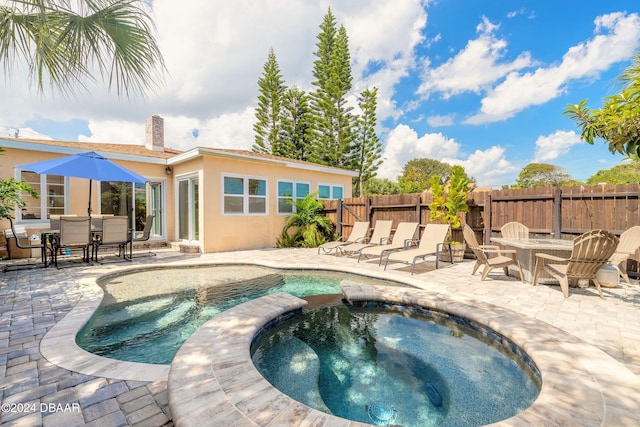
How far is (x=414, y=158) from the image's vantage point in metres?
40.6

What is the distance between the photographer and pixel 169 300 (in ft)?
14.9

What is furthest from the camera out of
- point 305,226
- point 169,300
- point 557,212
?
point 305,226

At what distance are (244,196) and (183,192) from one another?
2.07 metres

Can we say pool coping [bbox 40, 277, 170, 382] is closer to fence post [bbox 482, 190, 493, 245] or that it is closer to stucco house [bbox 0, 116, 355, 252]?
stucco house [bbox 0, 116, 355, 252]

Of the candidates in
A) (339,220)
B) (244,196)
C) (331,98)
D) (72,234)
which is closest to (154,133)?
(244,196)

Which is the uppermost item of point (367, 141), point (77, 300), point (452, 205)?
point (367, 141)

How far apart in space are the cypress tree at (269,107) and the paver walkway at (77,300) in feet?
52.0

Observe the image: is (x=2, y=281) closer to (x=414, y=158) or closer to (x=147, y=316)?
(x=147, y=316)

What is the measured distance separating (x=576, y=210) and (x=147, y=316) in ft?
27.3

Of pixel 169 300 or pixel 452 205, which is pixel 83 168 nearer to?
pixel 169 300

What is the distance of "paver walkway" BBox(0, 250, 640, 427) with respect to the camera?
1.86 meters

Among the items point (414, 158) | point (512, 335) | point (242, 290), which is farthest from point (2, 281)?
point (414, 158)

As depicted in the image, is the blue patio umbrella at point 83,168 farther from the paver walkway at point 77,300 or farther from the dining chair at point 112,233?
the paver walkway at point 77,300

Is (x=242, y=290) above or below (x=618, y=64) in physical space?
below
